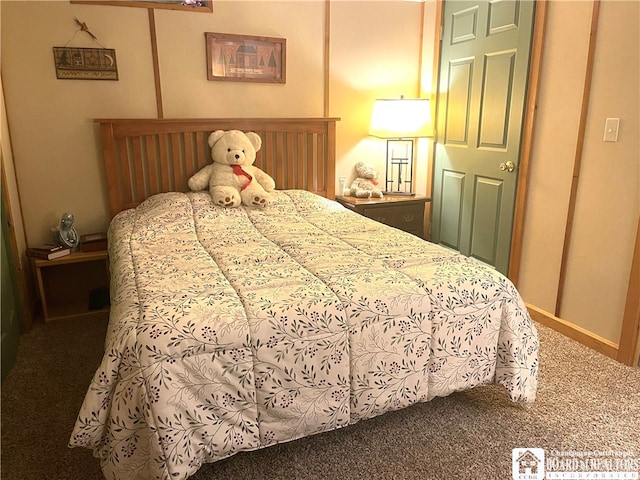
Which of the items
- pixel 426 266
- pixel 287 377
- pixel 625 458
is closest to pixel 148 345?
pixel 287 377

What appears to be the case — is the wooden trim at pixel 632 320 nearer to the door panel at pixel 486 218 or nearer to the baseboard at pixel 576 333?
the baseboard at pixel 576 333

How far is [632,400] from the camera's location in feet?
6.94

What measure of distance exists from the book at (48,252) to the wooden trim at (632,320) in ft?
10.4

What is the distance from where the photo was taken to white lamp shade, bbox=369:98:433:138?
350 centimetres

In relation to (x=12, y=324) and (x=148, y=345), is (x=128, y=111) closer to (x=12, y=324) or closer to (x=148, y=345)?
(x=12, y=324)

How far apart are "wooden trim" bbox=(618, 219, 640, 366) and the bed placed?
0.74 meters

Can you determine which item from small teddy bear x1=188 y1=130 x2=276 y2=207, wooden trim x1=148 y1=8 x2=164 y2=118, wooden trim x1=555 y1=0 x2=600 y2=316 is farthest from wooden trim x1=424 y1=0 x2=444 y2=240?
wooden trim x1=148 y1=8 x2=164 y2=118

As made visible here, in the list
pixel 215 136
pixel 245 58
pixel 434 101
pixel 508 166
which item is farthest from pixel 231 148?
pixel 508 166

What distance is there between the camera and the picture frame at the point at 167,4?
2.88 metres

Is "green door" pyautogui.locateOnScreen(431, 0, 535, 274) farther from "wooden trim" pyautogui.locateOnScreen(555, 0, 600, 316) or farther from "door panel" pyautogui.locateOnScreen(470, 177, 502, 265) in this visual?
"wooden trim" pyautogui.locateOnScreen(555, 0, 600, 316)

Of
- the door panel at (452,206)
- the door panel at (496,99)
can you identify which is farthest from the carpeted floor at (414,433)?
the door panel at (496,99)

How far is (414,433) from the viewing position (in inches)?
74.7

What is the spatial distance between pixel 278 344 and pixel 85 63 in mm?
2377

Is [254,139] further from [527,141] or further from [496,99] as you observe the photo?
[527,141]
